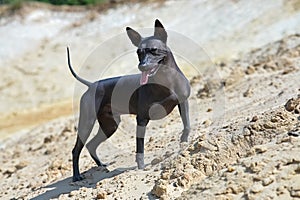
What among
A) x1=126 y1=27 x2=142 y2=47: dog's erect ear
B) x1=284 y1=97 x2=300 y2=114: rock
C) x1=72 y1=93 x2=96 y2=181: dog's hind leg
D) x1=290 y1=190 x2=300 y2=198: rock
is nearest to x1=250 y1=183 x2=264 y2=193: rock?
x1=290 y1=190 x2=300 y2=198: rock

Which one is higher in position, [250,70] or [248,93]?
[250,70]

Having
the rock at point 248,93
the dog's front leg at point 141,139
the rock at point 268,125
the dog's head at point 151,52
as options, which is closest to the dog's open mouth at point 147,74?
the dog's head at point 151,52

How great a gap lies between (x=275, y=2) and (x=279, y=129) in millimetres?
19015

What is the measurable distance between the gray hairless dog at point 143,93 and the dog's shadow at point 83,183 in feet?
0.60

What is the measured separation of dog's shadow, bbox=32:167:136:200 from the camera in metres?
7.78

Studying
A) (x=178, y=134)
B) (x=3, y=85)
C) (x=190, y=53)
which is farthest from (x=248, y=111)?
(x=3, y=85)

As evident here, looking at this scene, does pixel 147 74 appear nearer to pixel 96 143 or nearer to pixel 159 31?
pixel 159 31

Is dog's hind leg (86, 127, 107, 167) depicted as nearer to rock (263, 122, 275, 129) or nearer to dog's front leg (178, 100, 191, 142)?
dog's front leg (178, 100, 191, 142)

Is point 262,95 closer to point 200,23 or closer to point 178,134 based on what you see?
point 178,134

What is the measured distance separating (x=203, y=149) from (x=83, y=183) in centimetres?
183

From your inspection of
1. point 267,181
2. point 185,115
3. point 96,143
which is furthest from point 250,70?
point 267,181

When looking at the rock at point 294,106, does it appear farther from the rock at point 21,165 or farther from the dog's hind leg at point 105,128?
the rock at point 21,165

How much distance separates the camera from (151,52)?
7070mm

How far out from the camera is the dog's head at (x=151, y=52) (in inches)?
277
